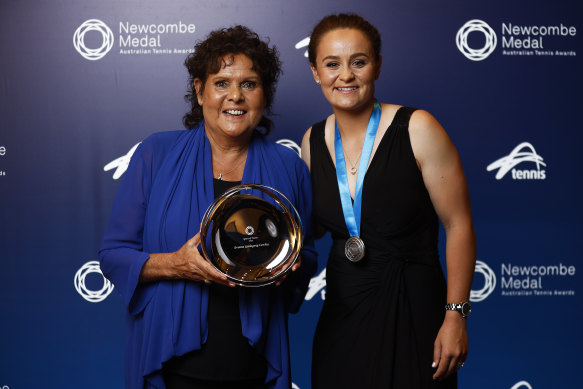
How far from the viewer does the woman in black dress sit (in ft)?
6.21

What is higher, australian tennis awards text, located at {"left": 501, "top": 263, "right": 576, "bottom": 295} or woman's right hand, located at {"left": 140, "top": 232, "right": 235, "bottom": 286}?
woman's right hand, located at {"left": 140, "top": 232, "right": 235, "bottom": 286}

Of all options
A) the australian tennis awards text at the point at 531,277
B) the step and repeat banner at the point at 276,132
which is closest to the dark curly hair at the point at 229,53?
the step and repeat banner at the point at 276,132

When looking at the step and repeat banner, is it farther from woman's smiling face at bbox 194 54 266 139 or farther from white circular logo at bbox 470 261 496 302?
woman's smiling face at bbox 194 54 266 139

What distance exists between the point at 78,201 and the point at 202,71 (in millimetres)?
1772

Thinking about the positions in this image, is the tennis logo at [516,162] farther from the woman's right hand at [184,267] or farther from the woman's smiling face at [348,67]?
the woman's right hand at [184,267]

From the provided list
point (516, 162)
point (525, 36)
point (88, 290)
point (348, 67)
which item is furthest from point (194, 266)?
point (525, 36)

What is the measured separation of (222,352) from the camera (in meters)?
1.74

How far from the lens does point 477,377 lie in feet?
11.4

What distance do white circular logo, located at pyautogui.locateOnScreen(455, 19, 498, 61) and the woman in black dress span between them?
1.59 metres

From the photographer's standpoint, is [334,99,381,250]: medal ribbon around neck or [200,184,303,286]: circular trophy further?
[334,99,381,250]: medal ribbon around neck

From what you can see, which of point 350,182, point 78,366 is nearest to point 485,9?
point 350,182

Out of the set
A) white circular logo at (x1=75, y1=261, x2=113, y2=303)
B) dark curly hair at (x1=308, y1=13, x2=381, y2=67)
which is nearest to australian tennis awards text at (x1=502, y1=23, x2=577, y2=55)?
dark curly hair at (x1=308, y1=13, x2=381, y2=67)

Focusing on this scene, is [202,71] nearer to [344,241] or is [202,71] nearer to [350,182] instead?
[350,182]

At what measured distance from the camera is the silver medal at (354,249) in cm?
193
